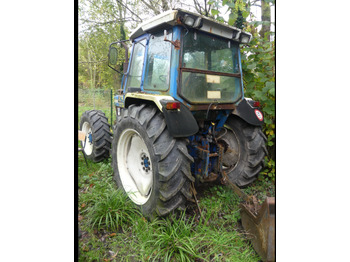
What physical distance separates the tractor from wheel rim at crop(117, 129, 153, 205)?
0.01 metres

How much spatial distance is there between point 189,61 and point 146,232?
158 centimetres

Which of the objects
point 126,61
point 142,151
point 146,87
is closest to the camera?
point 142,151

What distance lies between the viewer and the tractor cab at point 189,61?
1949 millimetres

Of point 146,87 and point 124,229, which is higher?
point 146,87

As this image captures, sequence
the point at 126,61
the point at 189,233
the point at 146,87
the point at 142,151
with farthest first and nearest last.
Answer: the point at 126,61, the point at 146,87, the point at 142,151, the point at 189,233

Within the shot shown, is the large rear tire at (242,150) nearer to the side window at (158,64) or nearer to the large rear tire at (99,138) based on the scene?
the side window at (158,64)

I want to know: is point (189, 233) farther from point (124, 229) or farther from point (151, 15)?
point (151, 15)

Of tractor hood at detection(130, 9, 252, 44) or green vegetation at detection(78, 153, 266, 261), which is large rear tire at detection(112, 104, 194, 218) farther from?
tractor hood at detection(130, 9, 252, 44)

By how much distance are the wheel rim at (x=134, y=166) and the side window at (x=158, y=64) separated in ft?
1.83

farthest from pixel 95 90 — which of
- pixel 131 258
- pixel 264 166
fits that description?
pixel 264 166

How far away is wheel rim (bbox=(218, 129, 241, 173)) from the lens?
101 inches
